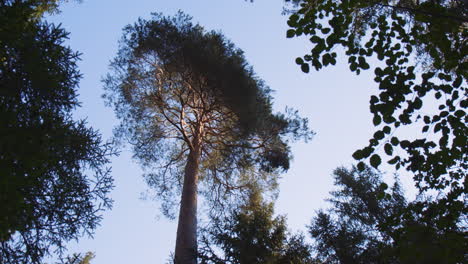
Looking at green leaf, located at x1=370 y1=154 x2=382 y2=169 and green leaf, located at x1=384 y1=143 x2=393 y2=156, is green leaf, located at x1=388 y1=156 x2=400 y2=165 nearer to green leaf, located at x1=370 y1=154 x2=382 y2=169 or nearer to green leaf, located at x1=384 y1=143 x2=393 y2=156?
green leaf, located at x1=384 y1=143 x2=393 y2=156

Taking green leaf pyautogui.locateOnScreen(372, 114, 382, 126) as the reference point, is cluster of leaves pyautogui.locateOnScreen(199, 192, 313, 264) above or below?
above

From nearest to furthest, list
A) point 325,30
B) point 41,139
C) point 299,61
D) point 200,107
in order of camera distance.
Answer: point 299,61 → point 325,30 → point 41,139 → point 200,107

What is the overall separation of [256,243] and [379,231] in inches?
177

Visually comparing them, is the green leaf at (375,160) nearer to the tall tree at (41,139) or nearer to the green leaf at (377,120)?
the green leaf at (377,120)

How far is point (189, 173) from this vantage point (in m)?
11.6

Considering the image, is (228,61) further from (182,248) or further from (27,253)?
(27,253)

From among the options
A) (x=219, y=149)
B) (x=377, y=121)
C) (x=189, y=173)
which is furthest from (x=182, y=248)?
(x=377, y=121)

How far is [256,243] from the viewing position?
8.30 m

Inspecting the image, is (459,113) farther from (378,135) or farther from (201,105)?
(201,105)

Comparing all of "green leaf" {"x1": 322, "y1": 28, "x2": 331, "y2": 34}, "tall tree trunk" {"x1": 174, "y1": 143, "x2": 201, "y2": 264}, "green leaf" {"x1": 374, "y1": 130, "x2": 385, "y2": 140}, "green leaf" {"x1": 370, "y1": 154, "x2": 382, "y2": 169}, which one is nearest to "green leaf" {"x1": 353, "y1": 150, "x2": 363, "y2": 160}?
"green leaf" {"x1": 370, "y1": 154, "x2": 382, "y2": 169}

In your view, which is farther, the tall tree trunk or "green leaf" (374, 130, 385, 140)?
the tall tree trunk

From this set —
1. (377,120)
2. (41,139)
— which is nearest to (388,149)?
(377,120)

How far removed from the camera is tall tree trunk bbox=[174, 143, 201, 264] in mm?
8831

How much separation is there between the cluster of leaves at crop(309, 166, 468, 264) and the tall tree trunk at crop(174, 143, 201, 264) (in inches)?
125
